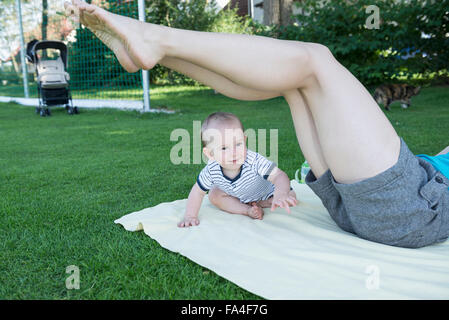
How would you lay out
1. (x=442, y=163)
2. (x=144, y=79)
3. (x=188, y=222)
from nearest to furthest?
(x=442, y=163), (x=188, y=222), (x=144, y=79)

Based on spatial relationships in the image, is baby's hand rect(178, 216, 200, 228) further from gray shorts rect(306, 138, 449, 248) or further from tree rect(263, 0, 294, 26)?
tree rect(263, 0, 294, 26)

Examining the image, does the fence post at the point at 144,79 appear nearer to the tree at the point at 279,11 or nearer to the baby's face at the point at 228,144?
the tree at the point at 279,11

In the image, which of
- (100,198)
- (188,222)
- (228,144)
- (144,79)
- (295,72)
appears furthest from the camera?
(144,79)

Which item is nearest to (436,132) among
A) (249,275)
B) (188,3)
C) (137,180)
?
(137,180)

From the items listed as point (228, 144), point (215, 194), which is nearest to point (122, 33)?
point (228, 144)

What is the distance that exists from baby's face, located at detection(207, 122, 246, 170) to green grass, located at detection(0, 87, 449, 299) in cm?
56

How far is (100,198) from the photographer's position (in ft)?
9.27

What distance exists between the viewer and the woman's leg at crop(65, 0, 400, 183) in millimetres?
1457

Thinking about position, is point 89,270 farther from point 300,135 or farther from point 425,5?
point 425,5

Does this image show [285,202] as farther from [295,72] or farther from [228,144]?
[295,72]

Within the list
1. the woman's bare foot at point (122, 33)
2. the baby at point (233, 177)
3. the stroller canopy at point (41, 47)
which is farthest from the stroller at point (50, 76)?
the woman's bare foot at point (122, 33)

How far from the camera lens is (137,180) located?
333 centimetres

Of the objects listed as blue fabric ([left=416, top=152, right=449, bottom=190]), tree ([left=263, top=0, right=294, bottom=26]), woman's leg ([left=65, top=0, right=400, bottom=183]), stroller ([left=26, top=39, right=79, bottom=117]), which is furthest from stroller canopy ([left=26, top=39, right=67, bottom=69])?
blue fabric ([left=416, top=152, right=449, bottom=190])

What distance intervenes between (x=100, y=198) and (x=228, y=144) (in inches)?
47.0
